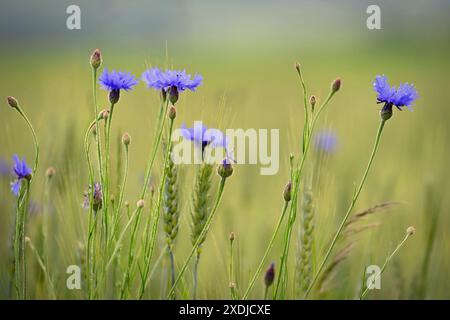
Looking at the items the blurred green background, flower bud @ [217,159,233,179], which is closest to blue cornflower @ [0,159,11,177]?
the blurred green background

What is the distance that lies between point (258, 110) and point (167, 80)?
257cm

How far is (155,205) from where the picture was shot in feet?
4.14

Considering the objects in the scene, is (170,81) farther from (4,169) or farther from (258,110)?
(258,110)

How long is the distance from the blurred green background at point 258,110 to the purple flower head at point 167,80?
0.02 m

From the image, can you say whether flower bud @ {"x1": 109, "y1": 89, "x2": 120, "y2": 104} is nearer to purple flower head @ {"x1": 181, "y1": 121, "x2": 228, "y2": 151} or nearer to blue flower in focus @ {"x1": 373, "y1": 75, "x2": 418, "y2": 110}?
purple flower head @ {"x1": 181, "y1": 121, "x2": 228, "y2": 151}

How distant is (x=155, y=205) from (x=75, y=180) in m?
0.27

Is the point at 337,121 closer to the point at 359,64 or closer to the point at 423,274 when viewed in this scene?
the point at 423,274

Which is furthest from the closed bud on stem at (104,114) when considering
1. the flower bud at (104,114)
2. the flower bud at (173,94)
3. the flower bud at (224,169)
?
the flower bud at (224,169)

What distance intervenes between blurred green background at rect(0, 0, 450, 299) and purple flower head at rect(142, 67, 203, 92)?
0.9 inches

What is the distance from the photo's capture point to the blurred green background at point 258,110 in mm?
1642

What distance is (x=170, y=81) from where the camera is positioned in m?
1.25

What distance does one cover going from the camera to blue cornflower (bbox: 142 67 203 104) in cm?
125

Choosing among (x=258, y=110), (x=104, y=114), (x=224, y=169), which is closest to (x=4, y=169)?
(x=104, y=114)

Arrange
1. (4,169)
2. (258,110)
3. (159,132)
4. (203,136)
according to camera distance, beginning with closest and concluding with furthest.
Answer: (159,132)
(203,136)
(4,169)
(258,110)
